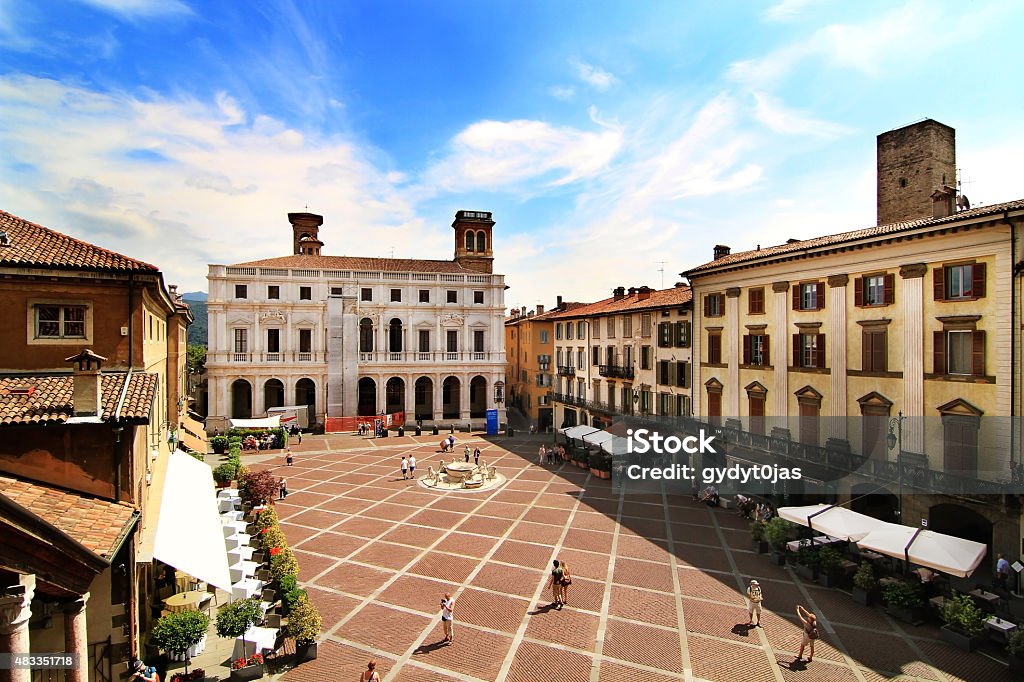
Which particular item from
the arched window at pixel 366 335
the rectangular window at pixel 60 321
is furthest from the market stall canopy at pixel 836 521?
the arched window at pixel 366 335

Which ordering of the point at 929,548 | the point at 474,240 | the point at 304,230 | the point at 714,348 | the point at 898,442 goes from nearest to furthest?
the point at 929,548 → the point at 898,442 → the point at 714,348 → the point at 474,240 → the point at 304,230

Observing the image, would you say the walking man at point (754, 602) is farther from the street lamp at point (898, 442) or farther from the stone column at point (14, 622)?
the stone column at point (14, 622)

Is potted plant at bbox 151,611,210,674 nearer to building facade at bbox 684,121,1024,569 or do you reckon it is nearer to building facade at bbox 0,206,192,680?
building facade at bbox 0,206,192,680

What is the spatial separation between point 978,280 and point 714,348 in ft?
39.8

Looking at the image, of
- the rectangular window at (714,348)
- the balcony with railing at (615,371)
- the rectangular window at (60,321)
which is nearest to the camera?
the rectangular window at (60,321)

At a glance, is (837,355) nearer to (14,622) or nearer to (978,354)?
(978,354)

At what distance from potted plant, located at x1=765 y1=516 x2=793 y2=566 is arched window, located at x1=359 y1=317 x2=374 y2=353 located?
1474 inches

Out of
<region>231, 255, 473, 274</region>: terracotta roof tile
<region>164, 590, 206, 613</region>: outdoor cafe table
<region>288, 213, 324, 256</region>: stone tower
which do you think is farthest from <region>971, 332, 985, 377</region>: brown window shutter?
<region>288, 213, 324, 256</region>: stone tower

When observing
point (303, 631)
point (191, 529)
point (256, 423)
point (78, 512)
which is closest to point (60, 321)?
point (78, 512)

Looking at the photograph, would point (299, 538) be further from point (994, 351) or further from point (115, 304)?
point (994, 351)

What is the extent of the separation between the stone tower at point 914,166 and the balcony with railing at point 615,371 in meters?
17.1

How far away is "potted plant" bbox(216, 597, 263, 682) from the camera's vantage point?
11.2 metres

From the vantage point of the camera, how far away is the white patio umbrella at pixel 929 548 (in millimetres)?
13562

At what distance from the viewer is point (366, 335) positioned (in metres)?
47.7
